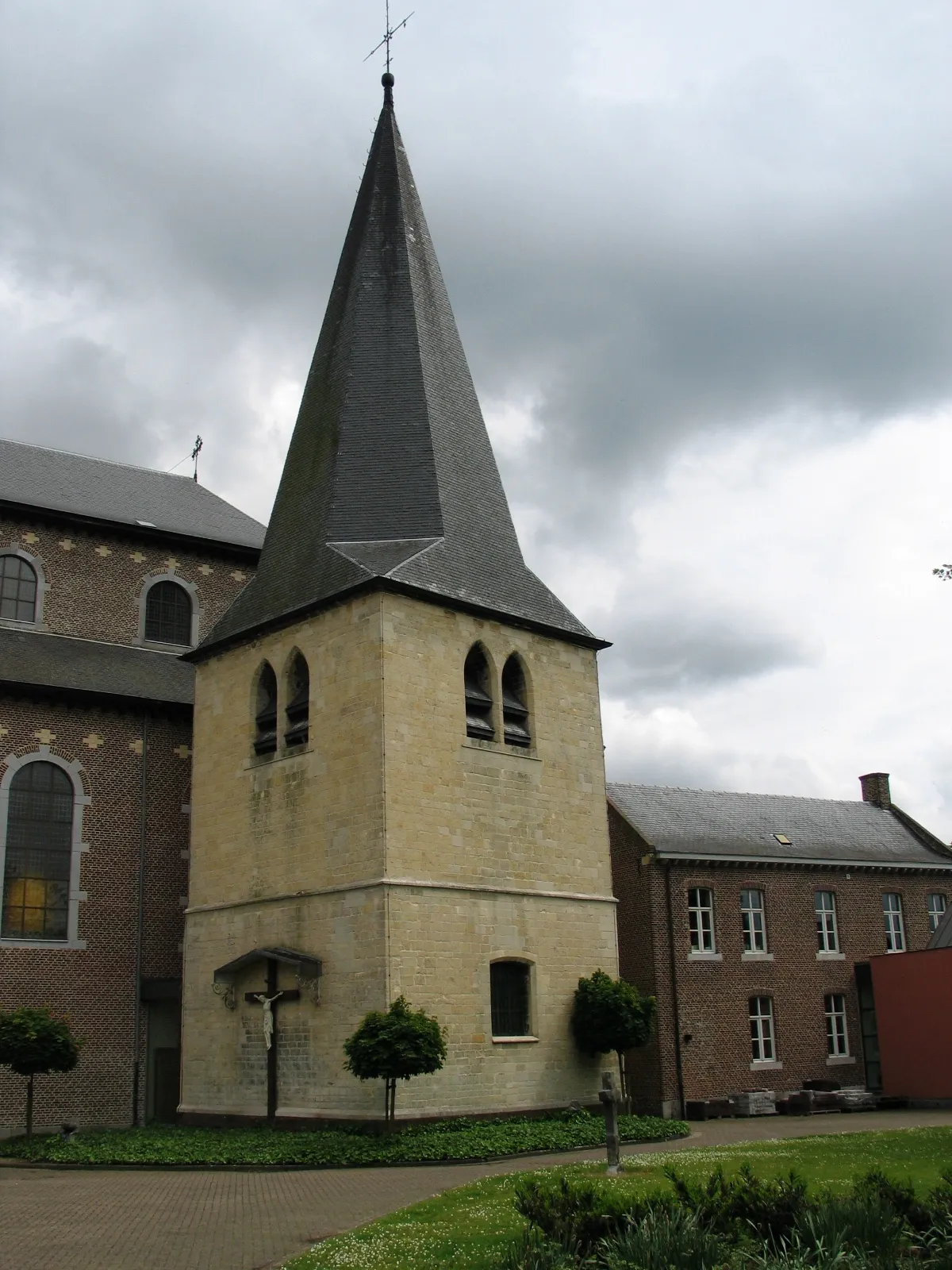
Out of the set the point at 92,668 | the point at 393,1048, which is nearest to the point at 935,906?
the point at 393,1048

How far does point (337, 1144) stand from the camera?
16688 mm

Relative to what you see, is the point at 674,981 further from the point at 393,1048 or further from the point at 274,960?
the point at 393,1048

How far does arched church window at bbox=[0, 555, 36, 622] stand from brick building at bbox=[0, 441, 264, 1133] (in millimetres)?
32

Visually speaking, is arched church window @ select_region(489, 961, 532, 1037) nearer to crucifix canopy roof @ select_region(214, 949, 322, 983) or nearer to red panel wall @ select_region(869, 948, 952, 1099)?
crucifix canopy roof @ select_region(214, 949, 322, 983)

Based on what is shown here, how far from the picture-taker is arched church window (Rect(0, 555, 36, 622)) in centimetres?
2533

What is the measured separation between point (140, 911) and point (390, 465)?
31.1 ft

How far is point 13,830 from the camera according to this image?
22344 millimetres

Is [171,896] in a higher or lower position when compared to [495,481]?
lower

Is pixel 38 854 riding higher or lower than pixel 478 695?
lower

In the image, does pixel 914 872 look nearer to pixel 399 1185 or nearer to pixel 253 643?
pixel 253 643

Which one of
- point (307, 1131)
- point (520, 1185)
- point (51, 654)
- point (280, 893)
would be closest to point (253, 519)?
point (51, 654)

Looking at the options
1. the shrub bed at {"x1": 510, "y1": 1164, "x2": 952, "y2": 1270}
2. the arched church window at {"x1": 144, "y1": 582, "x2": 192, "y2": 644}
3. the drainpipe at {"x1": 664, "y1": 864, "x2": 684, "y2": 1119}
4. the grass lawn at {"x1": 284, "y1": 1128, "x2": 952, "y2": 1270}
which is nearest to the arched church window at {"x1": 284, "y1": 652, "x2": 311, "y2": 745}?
the arched church window at {"x1": 144, "y1": 582, "x2": 192, "y2": 644}

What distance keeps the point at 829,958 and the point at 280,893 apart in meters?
14.6

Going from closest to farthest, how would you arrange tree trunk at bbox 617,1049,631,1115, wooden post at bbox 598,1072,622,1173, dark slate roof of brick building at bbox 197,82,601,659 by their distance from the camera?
wooden post at bbox 598,1072,622,1173 < tree trunk at bbox 617,1049,631,1115 < dark slate roof of brick building at bbox 197,82,601,659
